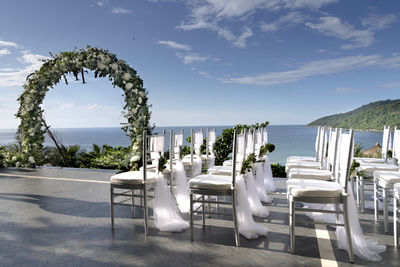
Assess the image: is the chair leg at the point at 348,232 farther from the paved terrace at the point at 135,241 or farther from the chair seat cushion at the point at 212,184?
the chair seat cushion at the point at 212,184

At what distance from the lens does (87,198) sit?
538 centimetres

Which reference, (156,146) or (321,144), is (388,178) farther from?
(156,146)

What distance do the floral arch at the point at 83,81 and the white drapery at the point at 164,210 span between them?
2443 millimetres

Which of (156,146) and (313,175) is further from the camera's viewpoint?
(313,175)

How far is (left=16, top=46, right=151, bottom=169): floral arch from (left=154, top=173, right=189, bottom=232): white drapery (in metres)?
2.44

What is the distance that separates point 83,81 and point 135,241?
604 cm

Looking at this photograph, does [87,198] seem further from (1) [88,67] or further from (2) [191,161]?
(1) [88,67]

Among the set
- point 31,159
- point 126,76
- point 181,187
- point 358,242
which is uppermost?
point 126,76

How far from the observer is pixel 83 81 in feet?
26.7

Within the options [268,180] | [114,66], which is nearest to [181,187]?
[268,180]

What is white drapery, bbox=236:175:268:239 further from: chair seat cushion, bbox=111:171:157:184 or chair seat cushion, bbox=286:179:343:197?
chair seat cushion, bbox=111:171:157:184

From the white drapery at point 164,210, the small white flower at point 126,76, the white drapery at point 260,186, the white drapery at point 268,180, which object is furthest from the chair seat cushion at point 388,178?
the small white flower at point 126,76

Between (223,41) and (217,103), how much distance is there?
22.2 meters

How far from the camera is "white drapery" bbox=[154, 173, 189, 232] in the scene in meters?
3.67
